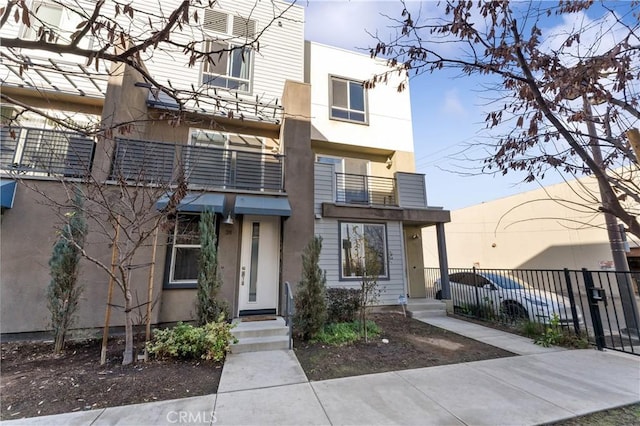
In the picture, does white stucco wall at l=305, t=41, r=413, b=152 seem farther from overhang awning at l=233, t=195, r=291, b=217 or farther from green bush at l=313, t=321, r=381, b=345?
green bush at l=313, t=321, r=381, b=345

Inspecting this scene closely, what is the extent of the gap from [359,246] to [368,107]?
20.1 feet

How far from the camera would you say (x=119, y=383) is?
4164 mm

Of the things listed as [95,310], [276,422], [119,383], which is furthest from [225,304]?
[276,422]

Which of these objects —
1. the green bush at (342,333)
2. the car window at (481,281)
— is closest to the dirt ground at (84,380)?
the green bush at (342,333)

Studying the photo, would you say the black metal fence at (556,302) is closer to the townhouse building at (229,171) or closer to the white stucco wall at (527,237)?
the townhouse building at (229,171)

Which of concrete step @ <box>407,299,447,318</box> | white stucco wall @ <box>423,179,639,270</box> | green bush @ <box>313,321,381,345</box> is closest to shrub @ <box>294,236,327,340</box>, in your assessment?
green bush @ <box>313,321,381,345</box>

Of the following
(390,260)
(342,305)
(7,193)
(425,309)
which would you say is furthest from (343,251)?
(7,193)

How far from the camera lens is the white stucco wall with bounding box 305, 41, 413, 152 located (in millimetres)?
11125

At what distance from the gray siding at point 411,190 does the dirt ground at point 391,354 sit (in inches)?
186

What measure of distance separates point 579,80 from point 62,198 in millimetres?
9325

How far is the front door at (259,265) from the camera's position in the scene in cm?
759

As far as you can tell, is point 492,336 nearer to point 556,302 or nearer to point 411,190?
point 556,302

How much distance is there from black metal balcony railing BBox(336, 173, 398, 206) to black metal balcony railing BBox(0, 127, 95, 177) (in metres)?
7.23

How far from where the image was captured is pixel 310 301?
246 inches
